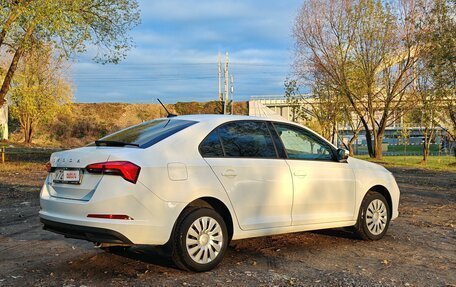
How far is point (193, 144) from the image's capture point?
5246 mm

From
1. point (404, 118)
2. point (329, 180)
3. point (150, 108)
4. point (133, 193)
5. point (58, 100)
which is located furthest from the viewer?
point (150, 108)

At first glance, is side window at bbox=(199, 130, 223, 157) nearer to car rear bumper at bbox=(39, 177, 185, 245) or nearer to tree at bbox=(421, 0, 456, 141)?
car rear bumper at bbox=(39, 177, 185, 245)

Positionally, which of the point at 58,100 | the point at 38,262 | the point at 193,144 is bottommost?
the point at 38,262

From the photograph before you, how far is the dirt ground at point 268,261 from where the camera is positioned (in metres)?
4.87

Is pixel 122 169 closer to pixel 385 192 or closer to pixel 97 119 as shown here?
pixel 385 192

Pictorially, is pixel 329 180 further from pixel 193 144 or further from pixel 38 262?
pixel 38 262

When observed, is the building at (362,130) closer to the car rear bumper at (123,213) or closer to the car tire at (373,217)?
the car tire at (373,217)

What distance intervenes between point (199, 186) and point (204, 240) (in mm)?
585

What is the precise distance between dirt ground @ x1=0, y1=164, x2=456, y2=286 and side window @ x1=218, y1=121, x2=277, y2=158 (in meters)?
1.27

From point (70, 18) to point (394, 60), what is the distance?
22.1m

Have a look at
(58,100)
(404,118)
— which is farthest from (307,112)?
(58,100)

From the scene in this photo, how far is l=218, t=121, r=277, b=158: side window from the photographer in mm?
5594

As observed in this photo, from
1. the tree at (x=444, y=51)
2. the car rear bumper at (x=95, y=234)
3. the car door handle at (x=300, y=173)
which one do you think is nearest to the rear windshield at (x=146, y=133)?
the car rear bumper at (x=95, y=234)

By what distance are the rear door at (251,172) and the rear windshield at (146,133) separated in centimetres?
41
